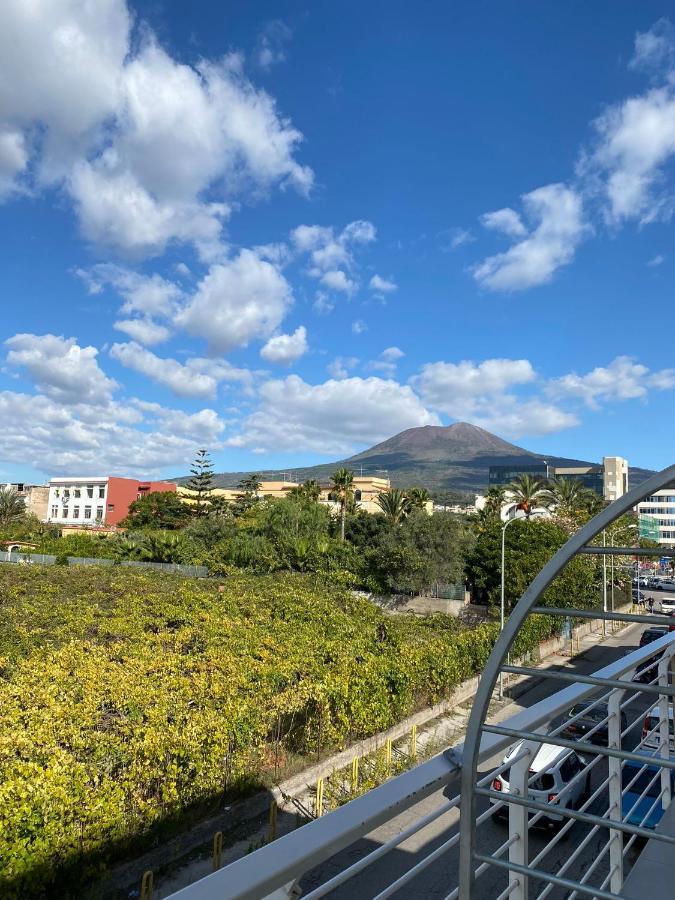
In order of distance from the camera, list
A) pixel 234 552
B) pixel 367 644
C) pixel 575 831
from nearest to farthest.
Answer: pixel 575 831 < pixel 367 644 < pixel 234 552

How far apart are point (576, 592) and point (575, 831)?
2247 cm

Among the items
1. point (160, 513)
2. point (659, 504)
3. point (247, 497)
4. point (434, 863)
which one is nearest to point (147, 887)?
point (434, 863)

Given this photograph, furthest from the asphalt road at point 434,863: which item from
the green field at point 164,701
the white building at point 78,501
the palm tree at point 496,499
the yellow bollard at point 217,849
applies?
the white building at point 78,501

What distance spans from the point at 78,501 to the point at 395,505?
55979 mm

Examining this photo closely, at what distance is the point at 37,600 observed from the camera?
63.5 ft

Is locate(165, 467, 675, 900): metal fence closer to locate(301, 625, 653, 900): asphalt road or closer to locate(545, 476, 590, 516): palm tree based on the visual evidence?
locate(301, 625, 653, 900): asphalt road

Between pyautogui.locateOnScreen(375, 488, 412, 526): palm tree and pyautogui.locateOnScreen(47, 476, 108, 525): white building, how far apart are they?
48.8 metres

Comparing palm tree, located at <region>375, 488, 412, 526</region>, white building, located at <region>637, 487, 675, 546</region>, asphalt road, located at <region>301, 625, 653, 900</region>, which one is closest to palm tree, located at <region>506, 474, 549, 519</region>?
palm tree, located at <region>375, 488, 412, 526</region>

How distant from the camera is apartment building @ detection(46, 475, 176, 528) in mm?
77312

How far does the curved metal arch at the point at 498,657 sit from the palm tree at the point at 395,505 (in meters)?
39.0

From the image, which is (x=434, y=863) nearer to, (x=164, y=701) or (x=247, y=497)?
(x=164, y=701)

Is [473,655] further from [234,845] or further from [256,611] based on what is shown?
[234,845]

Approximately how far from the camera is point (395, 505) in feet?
136

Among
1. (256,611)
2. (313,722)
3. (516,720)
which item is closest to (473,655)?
(256,611)
